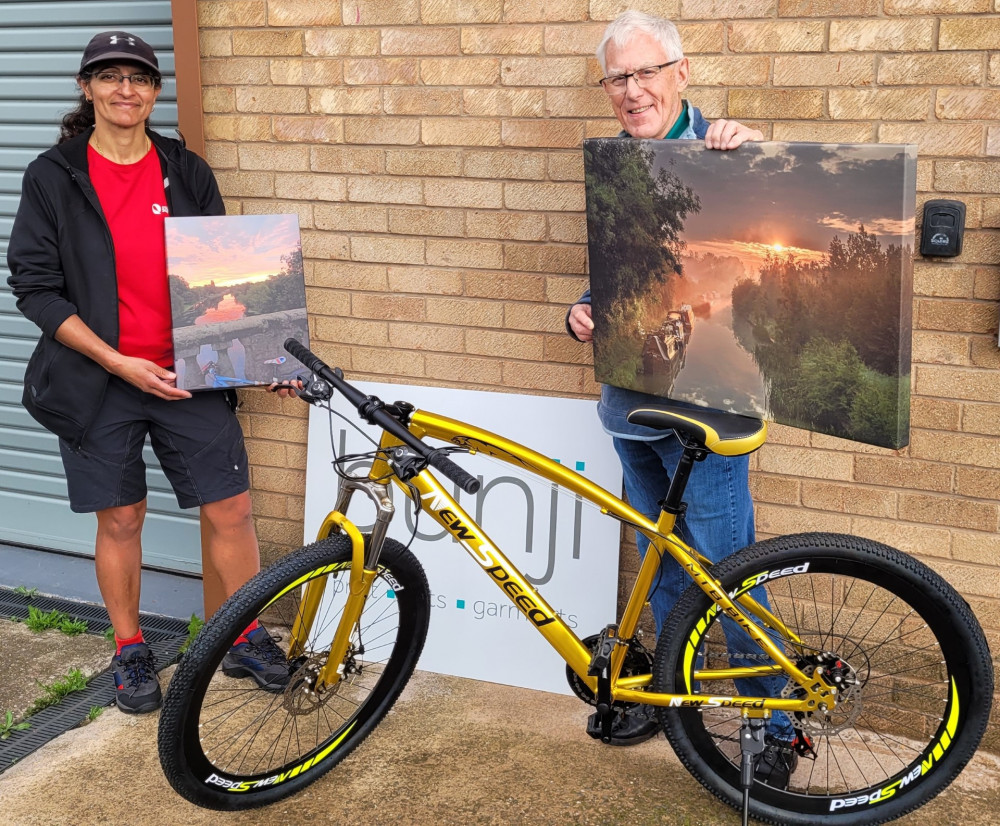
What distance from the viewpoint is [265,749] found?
3283mm

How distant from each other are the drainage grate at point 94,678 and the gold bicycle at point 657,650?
61 cm

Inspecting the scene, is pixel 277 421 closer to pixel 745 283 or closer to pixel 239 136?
pixel 239 136

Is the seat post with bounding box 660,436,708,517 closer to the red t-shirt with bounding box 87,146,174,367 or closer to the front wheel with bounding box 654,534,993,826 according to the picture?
the front wheel with bounding box 654,534,993,826

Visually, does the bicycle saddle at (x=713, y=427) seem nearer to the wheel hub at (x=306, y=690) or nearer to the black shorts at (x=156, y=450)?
the wheel hub at (x=306, y=690)

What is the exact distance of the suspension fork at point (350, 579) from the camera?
275 centimetres

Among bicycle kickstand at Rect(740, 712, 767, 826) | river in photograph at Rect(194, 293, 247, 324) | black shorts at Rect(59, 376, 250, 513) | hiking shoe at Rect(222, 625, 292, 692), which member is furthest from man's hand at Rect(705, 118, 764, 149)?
hiking shoe at Rect(222, 625, 292, 692)

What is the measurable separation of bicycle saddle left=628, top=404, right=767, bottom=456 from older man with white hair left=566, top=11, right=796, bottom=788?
0.75ft

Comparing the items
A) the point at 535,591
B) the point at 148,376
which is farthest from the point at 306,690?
the point at 148,376

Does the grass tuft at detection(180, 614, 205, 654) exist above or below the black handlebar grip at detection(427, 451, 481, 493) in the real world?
below

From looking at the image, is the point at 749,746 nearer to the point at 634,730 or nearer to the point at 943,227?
the point at 634,730

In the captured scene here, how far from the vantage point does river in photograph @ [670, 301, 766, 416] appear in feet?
8.57

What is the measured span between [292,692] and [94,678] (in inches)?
48.3

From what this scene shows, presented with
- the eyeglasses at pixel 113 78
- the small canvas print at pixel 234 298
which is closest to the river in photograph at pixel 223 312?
the small canvas print at pixel 234 298

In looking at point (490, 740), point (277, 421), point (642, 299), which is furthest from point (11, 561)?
point (642, 299)
